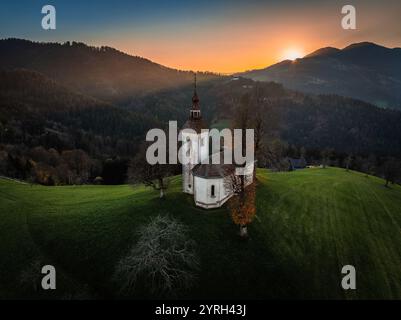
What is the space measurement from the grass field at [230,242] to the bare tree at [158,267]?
1.17 meters

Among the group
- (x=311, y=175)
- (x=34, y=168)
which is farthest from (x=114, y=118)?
(x=311, y=175)

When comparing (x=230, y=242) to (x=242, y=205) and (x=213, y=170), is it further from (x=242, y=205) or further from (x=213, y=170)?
(x=213, y=170)

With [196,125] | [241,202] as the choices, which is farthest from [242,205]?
[196,125]

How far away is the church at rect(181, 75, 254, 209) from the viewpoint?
38781 millimetres

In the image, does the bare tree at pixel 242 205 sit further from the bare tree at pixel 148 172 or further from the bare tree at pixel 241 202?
the bare tree at pixel 148 172

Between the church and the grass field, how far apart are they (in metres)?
1.69

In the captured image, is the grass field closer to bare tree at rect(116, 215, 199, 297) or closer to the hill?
bare tree at rect(116, 215, 199, 297)

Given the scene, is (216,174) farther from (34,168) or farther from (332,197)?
(34,168)

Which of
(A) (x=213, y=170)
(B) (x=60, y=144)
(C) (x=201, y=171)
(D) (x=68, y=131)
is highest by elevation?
(D) (x=68, y=131)

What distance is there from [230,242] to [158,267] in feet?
29.3

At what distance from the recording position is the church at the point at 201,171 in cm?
3878

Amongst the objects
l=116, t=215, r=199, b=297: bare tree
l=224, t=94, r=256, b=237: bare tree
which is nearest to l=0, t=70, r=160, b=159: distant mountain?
l=224, t=94, r=256, b=237: bare tree

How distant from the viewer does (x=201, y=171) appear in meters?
39.4

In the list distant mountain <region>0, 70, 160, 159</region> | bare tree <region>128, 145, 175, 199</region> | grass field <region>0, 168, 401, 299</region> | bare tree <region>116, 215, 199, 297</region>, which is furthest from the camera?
distant mountain <region>0, 70, 160, 159</region>
